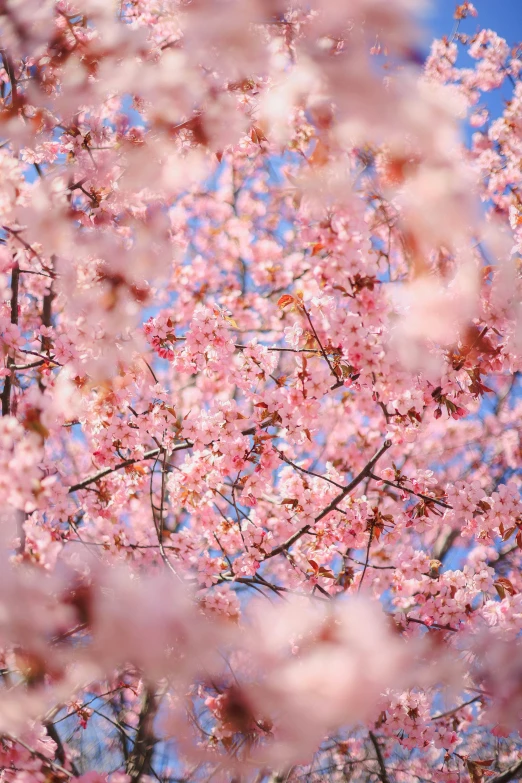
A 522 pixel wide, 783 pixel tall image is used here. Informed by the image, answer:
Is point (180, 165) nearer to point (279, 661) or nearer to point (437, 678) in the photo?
point (279, 661)

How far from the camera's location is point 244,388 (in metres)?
3.42

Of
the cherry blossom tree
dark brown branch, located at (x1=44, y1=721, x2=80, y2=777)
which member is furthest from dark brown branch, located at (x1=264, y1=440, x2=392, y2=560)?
A: dark brown branch, located at (x1=44, y1=721, x2=80, y2=777)

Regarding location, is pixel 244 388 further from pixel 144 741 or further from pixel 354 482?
pixel 144 741

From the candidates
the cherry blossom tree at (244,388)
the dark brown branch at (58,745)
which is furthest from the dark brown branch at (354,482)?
the dark brown branch at (58,745)

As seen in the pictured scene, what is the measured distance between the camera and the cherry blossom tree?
1836mm

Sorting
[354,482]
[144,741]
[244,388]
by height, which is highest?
[244,388]

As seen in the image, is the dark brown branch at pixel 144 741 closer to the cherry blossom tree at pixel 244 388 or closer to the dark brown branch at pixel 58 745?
the cherry blossom tree at pixel 244 388

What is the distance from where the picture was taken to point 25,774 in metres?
2.54

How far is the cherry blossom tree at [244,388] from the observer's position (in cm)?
184

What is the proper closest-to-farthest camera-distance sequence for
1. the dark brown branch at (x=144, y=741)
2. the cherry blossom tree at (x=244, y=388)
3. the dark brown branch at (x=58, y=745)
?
the cherry blossom tree at (x=244, y=388)
the dark brown branch at (x=58, y=745)
the dark brown branch at (x=144, y=741)

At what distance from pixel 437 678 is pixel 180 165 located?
10.7 ft

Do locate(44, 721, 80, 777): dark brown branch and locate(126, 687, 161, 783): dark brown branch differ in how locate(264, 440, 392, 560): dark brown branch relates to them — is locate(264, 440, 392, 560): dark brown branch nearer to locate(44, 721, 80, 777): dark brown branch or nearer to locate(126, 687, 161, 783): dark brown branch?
locate(126, 687, 161, 783): dark brown branch

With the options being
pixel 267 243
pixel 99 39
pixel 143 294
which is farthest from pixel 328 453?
pixel 99 39

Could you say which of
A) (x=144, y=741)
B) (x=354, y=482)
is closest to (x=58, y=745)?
(x=144, y=741)
